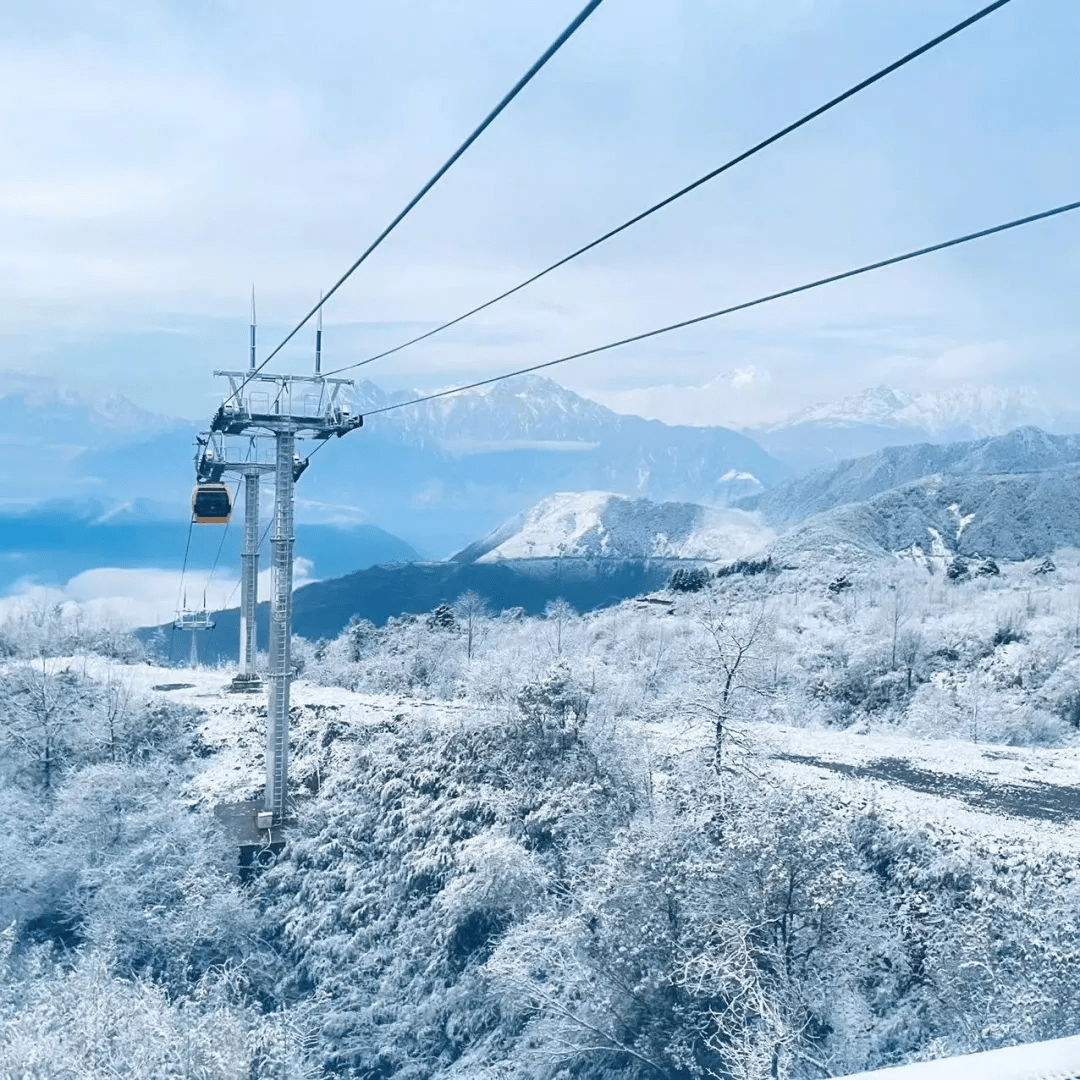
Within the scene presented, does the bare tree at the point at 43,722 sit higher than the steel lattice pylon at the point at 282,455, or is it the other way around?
the steel lattice pylon at the point at 282,455

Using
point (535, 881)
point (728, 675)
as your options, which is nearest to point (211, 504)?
point (535, 881)

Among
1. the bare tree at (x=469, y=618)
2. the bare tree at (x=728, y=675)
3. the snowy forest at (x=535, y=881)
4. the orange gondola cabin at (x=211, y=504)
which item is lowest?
the snowy forest at (x=535, y=881)

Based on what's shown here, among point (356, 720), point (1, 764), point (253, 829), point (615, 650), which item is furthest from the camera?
point (615, 650)

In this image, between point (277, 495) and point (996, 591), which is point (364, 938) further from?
point (996, 591)

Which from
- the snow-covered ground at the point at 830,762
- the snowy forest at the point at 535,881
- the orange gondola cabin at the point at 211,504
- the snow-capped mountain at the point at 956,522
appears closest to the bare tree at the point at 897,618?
the snowy forest at the point at 535,881

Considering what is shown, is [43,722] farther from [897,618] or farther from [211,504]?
[897,618]

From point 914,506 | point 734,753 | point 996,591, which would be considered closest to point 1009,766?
point 734,753

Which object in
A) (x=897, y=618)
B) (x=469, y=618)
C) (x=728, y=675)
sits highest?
(x=728, y=675)

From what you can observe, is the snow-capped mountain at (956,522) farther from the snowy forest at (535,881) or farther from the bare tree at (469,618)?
the snowy forest at (535,881)

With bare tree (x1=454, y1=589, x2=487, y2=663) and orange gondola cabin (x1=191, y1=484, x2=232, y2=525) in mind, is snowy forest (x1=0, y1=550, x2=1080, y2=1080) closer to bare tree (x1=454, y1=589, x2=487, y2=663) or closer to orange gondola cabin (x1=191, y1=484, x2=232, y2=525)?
orange gondola cabin (x1=191, y1=484, x2=232, y2=525)
